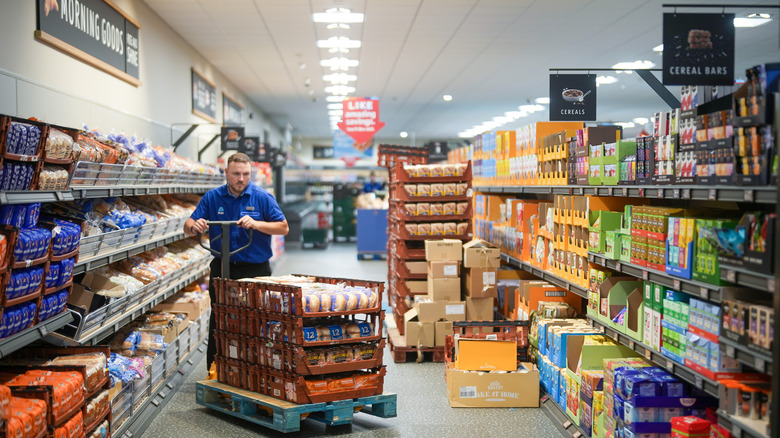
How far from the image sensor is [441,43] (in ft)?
34.8

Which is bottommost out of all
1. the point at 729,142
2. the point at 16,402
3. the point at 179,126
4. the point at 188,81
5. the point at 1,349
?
the point at 16,402

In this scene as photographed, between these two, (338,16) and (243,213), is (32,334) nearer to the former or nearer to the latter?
(243,213)

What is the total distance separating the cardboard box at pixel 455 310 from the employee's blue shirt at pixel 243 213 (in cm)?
192

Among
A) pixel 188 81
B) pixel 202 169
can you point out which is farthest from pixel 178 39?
pixel 202 169

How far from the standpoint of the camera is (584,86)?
6.51m

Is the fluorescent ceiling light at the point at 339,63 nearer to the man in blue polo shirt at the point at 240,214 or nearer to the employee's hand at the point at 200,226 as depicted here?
the man in blue polo shirt at the point at 240,214

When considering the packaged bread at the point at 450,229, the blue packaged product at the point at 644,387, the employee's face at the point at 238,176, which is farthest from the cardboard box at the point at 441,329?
the blue packaged product at the point at 644,387

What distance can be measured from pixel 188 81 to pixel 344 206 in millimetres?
9831

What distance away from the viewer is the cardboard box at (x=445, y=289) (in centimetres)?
656

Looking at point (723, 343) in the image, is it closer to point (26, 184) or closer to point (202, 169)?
point (26, 184)

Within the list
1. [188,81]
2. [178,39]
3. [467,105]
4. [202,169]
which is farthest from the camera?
[467,105]

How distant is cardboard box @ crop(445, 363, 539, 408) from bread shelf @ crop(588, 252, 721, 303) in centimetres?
123

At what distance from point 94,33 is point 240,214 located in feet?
8.39

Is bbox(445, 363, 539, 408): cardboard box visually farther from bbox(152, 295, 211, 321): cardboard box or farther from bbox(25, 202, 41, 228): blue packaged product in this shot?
bbox(25, 202, 41, 228): blue packaged product
